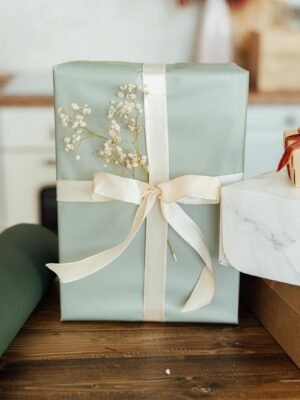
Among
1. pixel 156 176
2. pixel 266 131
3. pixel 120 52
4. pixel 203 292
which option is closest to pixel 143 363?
pixel 203 292

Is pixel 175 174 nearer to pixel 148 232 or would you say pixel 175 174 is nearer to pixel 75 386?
pixel 148 232

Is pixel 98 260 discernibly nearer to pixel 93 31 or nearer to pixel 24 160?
pixel 24 160

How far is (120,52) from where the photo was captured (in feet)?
10.0

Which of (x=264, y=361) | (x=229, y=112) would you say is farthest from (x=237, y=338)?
(x=229, y=112)

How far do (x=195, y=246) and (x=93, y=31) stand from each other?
227 cm

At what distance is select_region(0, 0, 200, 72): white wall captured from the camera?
3008 millimetres

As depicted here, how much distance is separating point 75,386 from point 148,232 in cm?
24

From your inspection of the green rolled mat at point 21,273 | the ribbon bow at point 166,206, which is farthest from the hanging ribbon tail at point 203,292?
the green rolled mat at point 21,273

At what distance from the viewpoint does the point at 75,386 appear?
31.3 inches

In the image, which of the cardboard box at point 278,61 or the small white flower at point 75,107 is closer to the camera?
the small white flower at point 75,107

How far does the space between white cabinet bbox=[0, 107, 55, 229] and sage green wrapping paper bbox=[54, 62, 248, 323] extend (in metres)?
1.75

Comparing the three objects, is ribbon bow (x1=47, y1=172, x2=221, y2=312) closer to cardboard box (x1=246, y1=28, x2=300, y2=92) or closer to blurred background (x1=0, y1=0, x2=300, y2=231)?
blurred background (x1=0, y1=0, x2=300, y2=231)

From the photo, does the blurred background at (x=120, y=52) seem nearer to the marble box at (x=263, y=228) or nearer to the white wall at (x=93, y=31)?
the white wall at (x=93, y=31)

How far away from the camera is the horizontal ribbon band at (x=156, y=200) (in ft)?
2.96
